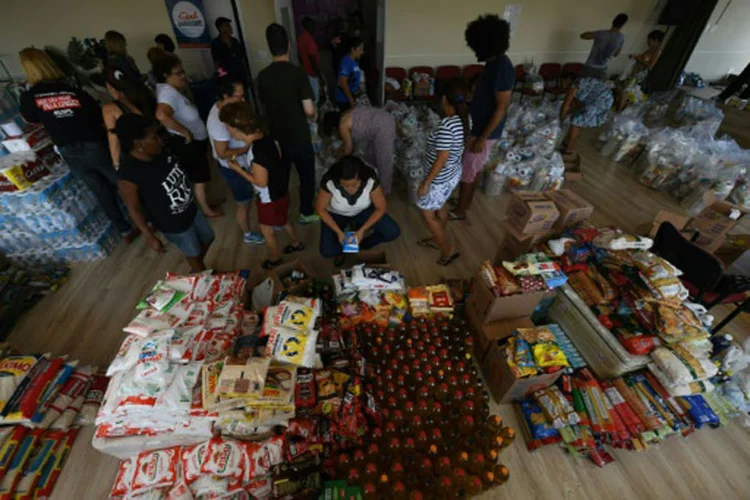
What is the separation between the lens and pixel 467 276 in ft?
8.85

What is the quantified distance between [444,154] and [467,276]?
41.9 inches

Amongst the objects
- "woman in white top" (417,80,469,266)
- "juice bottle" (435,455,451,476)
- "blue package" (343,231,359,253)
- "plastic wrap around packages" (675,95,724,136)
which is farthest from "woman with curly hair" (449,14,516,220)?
"plastic wrap around packages" (675,95,724,136)

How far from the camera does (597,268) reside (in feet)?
6.77

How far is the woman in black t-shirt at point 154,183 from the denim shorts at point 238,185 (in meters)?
0.64

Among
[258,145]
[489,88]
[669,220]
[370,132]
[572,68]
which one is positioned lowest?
[669,220]

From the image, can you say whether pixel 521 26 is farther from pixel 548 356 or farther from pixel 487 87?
pixel 548 356

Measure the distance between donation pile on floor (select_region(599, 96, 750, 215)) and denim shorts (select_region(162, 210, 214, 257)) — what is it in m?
4.06

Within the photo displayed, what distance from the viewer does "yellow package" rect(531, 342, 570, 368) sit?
1.68m

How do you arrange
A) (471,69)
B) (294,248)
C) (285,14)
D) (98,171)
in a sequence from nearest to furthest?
(98,171) → (294,248) → (285,14) → (471,69)

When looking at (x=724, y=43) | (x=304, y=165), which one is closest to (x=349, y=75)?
(x=304, y=165)

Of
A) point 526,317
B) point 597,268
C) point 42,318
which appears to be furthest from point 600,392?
point 42,318

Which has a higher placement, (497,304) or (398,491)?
(497,304)

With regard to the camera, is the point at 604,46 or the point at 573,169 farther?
the point at 573,169

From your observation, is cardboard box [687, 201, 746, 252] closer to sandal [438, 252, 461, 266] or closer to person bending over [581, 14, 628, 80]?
sandal [438, 252, 461, 266]
